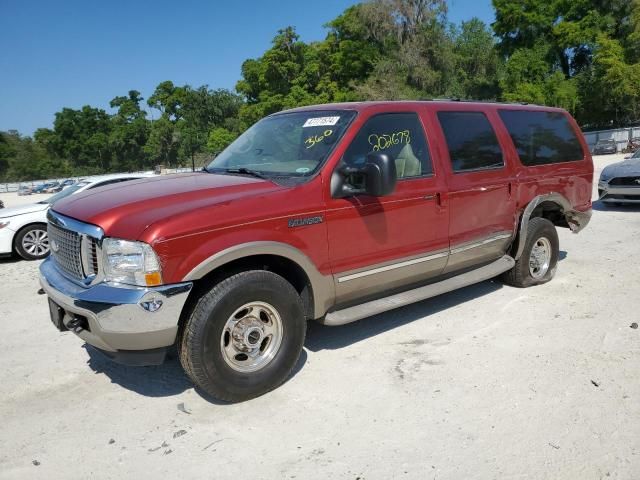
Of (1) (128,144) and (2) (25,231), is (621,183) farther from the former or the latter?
(1) (128,144)

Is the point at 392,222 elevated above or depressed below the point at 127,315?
above

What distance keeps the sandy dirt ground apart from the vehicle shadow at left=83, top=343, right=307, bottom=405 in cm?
2

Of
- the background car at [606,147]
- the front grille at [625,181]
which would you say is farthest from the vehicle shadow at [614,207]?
the background car at [606,147]

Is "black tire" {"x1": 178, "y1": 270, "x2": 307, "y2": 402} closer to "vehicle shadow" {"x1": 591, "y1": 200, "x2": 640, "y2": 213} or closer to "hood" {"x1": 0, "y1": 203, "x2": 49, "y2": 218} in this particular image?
"hood" {"x1": 0, "y1": 203, "x2": 49, "y2": 218}

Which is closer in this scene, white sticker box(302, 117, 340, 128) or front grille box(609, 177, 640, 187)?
white sticker box(302, 117, 340, 128)

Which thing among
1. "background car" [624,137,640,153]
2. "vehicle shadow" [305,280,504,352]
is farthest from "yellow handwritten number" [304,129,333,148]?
"background car" [624,137,640,153]

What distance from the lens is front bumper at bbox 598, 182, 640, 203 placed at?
34.0 ft

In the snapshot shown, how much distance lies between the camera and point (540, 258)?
5.97 m

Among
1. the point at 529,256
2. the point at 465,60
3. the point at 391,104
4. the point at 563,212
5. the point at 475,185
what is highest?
the point at 465,60

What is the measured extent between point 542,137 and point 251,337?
Answer: 160 inches

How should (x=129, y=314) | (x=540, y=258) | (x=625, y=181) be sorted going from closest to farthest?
1. (x=129, y=314)
2. (x=540, y=258)
3. (x=625, y=181)

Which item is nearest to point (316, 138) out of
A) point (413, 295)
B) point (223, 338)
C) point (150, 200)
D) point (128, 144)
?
point (150, 200)

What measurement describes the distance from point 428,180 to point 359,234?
35.9 inches

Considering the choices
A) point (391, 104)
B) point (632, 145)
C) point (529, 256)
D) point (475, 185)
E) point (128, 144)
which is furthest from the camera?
point (128, 144)
